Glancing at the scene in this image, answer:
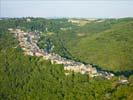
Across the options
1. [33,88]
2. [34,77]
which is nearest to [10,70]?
[34,77]

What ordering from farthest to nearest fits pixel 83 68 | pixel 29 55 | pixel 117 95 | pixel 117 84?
pixel 29 55
pixel 83 68
pixel 117 84
pixel 117 95

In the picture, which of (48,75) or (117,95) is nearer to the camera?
(117,95)

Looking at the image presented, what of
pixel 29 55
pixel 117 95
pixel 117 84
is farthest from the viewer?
pixel 29 55

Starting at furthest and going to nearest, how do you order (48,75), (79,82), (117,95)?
(48,75) → (79,82) → (117,95)

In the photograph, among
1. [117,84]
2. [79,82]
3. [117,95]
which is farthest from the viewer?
[79,82]

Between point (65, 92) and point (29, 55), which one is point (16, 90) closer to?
point (65, 92)

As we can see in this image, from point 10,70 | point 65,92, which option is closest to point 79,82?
point 65,92

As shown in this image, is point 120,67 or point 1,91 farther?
point 120,67

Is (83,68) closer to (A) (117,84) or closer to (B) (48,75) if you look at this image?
(B) (48,75)
